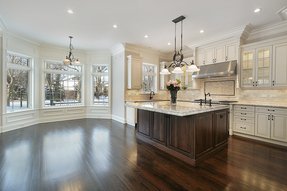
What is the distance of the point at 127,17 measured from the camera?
3.91 m

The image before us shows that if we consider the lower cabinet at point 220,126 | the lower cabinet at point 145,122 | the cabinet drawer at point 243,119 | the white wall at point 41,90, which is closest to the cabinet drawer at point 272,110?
the cabinet drawer at point 243,119

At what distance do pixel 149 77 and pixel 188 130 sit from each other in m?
4.68

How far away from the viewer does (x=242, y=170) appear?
2588mm

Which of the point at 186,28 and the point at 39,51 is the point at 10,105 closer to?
the point at 39,51

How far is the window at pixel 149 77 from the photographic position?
708 centimetres

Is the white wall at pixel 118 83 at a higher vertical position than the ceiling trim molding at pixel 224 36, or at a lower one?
lower

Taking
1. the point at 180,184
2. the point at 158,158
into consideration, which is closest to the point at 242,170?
the point at 180,184

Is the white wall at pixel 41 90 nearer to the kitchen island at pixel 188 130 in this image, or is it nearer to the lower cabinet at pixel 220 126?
the kitchen island at pixel 188 130

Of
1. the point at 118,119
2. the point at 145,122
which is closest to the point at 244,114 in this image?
the point at 145,122

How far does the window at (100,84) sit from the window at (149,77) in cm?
174

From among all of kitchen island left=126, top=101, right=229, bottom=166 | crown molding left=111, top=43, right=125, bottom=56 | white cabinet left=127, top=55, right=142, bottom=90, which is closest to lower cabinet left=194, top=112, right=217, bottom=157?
kitchen island left=126, top=101, right=229, bottom=166

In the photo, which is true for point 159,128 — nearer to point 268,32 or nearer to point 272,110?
point 272,110

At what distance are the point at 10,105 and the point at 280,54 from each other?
830cm

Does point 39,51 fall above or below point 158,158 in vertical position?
above
